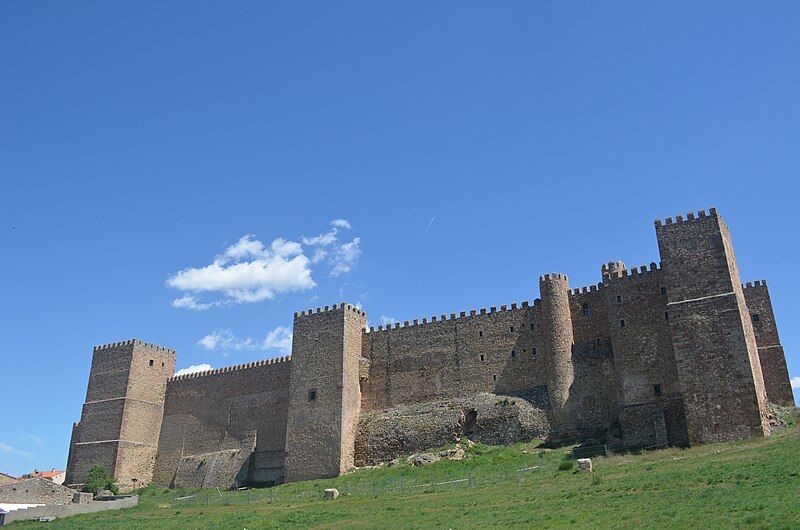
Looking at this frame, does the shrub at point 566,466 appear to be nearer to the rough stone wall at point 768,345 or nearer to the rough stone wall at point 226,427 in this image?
the rough stone wall at point 768,345

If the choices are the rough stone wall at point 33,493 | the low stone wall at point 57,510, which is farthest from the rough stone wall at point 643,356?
the rough stone wall at point 33,493

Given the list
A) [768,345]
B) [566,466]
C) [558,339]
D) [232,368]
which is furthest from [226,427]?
[768,345]

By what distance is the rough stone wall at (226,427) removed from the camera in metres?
43.1

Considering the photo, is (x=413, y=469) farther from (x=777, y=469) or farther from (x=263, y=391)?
(x=777, y=469)

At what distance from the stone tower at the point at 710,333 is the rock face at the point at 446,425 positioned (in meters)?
8.13

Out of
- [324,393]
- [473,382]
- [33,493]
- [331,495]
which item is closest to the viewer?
[331,495]

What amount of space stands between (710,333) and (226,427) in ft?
96.0

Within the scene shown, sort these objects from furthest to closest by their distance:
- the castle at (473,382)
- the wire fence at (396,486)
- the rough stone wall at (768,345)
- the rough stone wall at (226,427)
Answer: the rough stone wall at (226,427)
the rough stone wall at (768,345)
the castle at (473,382)
the wire fence at (396,486)

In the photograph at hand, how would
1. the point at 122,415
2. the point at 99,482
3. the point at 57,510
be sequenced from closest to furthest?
the point at 57,510 → the point at 99,482 → the point at 122,415

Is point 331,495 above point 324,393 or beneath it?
beneath

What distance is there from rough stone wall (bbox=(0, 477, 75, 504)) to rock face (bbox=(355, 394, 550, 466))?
16.1 meters

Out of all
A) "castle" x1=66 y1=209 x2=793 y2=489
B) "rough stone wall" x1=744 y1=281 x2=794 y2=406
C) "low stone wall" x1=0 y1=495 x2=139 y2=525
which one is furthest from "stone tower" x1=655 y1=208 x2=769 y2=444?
"low stone wall" x1=0 y1=495 x2=139 y2=525

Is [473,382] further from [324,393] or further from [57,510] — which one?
[57,510]

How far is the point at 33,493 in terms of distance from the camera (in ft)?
125
